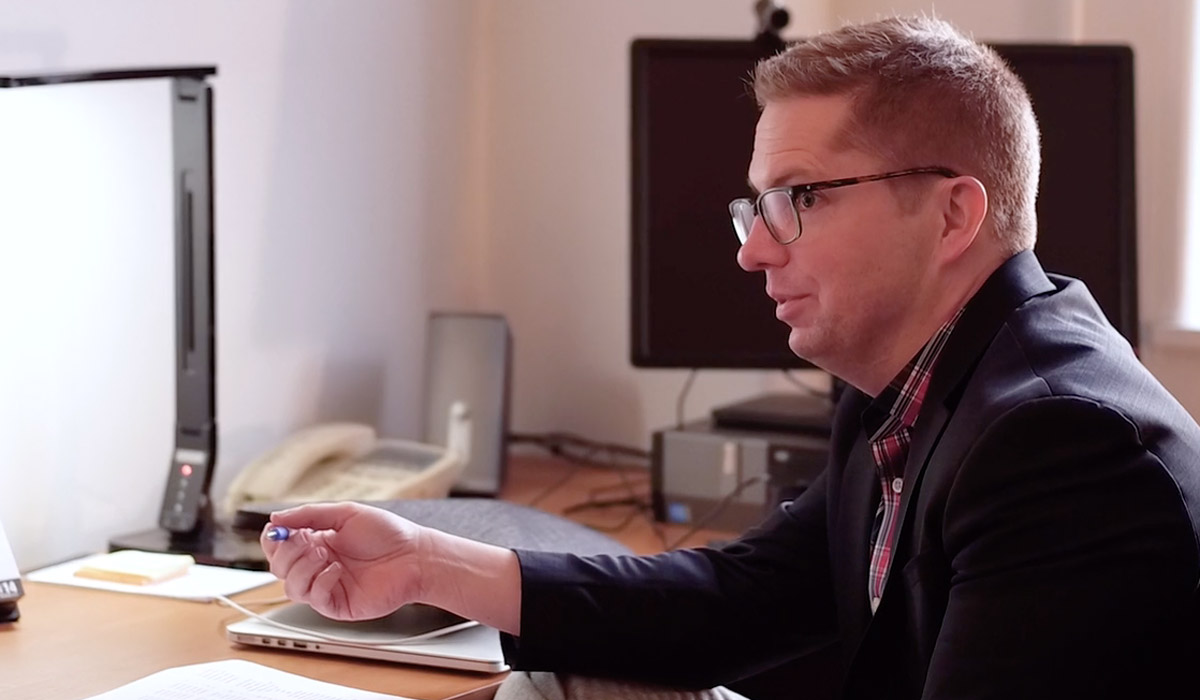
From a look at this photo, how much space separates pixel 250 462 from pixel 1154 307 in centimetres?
132

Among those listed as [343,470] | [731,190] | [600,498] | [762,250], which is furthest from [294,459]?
[762,250]

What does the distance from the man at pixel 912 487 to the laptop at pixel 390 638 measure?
41 mm

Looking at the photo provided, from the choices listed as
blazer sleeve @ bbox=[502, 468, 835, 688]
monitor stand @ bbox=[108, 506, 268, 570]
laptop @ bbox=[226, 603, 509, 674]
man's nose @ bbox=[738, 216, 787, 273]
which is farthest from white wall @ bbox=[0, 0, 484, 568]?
man's nose @ bbox=[738, 216, 787, 273]

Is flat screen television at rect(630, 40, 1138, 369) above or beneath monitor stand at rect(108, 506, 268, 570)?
above

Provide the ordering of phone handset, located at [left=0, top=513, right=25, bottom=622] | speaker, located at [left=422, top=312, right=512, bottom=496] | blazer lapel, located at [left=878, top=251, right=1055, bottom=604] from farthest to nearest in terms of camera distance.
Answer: speaker, located at [left=422, top=312, right=512, bottom=496]
phone handset, located at [left=0, top=513, right=25, bottom=622]
blazer lapel, located at [left=878, top=251, right=1055, bottom=604]

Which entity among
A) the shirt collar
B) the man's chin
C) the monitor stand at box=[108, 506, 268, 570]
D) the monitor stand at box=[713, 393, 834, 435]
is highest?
the man's chin

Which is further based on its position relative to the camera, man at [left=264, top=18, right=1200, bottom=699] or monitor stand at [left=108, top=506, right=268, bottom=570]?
monitor stand at [left=108, top=506, right=268, bottom=570]

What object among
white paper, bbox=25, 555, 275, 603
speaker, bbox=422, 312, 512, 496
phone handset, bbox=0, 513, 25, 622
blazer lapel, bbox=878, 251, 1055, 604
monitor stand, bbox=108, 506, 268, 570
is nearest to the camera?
blazer lapel, bbox=878, 251, 1055, 604

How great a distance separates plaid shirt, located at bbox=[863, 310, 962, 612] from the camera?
122cm

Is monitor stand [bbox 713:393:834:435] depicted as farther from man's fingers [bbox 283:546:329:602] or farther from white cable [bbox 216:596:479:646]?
man's fingers [bbox 283:546:329:602]

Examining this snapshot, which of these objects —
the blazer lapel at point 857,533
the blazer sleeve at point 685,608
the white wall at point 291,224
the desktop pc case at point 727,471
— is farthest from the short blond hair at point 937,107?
the white wall at point 291,224

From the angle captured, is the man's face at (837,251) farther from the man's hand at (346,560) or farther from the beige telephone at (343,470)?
the beige telephone at (343,470)

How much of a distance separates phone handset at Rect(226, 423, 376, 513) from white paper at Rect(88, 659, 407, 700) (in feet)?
1.92

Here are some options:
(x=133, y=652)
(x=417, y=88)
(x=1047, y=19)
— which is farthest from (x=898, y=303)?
(x=417, y=88)
